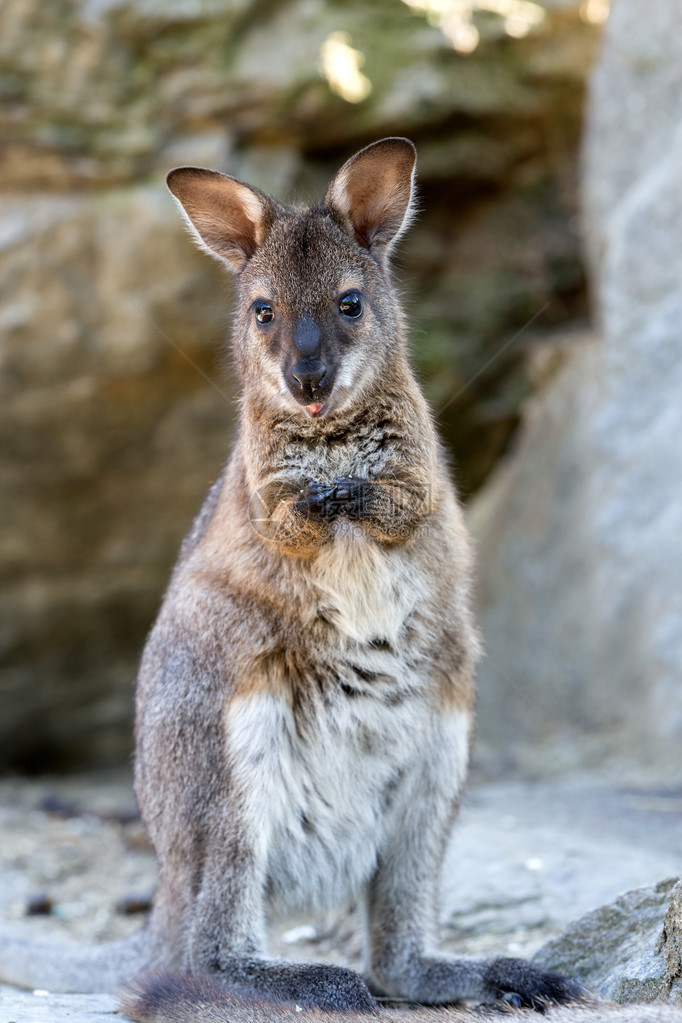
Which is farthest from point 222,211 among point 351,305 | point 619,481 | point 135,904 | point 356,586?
point 619,481

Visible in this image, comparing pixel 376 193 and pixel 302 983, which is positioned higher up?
pixel 376 193

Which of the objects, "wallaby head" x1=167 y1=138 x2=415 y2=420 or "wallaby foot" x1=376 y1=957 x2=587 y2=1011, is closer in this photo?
"wallaby foot" x1=376 y1=957 x2=587 y2=1011

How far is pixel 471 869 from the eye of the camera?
4.61 meters

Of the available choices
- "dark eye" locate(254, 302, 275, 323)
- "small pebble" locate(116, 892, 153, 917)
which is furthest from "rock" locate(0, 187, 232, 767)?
"dark eye" locate(254, 302, 275, 323)

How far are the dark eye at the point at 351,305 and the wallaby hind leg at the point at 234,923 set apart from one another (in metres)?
1.49

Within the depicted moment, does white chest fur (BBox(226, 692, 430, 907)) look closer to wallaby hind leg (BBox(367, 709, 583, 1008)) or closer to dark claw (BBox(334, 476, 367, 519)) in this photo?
wallaby hind leg (BBox(367, 709, 583, 1008))

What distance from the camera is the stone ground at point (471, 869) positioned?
4.12 m

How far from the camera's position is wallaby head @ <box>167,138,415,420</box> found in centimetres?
359

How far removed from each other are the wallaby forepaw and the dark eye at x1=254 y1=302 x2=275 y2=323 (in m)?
1.95

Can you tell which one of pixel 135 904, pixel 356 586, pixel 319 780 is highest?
pixel 356 586

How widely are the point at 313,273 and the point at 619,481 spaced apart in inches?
144

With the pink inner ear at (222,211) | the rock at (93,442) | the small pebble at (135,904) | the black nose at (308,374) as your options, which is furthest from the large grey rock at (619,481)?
the black nose at (308,374)

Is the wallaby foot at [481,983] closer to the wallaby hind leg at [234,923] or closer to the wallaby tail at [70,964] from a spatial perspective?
the wallaby hind leg at [234,923]

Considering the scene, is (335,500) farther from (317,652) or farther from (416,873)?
(416,873)
